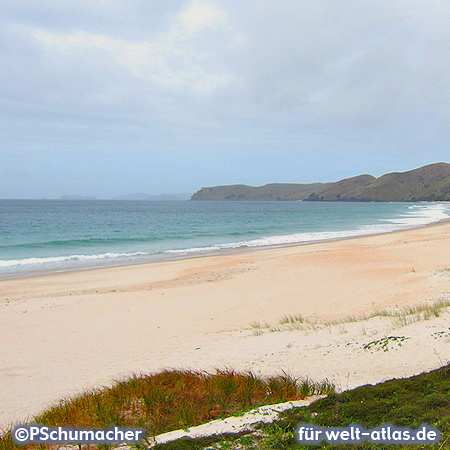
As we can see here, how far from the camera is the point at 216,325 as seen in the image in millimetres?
8867

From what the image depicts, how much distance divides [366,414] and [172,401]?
209cm

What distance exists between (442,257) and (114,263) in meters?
16.3

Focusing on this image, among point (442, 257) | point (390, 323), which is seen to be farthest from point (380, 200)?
point (390, 323)

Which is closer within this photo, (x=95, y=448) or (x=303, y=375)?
(x=95, y=448)

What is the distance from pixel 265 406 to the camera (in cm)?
400

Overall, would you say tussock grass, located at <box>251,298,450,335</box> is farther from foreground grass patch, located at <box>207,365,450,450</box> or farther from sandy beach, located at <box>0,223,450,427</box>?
foreground grass patch, located at <box>207,365,450,450</box>

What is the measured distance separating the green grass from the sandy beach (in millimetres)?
849

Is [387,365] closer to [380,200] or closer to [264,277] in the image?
[264,277]

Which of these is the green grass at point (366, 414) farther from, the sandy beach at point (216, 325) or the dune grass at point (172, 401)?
the sandy beach at point (216, 325)

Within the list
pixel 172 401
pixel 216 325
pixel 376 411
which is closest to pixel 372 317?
pixel 216 325

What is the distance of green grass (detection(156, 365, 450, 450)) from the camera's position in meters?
3.04

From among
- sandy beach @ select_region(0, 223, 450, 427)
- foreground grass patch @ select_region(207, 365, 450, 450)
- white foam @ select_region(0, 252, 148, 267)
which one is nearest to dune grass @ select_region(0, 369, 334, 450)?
foreground grass patch @ select_region(207, 365, 450, 450)

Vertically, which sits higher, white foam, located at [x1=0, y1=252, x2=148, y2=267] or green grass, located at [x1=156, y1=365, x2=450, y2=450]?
green grass, located at [x1=156, y1=365, x2=450, y2=450]

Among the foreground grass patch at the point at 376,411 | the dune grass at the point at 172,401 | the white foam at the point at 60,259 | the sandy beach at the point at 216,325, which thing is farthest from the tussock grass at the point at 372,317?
the white foam at the point at 60,259
